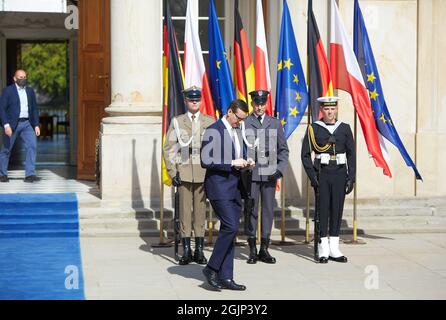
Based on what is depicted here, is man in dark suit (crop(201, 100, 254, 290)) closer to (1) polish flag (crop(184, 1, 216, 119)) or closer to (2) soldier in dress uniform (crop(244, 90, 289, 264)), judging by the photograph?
(2) soldier in dress uniform (crop(244, 90, 289, 264))

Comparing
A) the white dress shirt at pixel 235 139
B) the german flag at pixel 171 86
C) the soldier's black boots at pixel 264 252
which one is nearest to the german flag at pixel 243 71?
the german flag at pixel 171 86

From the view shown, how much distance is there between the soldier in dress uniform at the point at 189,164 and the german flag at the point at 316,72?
1.53 meters

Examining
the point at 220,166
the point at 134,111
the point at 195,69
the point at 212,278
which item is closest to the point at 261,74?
the point at 195,69

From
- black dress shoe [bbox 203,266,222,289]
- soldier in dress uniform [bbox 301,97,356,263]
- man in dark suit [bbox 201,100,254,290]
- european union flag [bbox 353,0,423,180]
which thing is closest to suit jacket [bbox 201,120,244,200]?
man in dark suit [bbox 201,100,254,290]

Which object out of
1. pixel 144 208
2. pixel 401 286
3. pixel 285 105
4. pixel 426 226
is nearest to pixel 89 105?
pixel 144 208

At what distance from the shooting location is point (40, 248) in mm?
12719

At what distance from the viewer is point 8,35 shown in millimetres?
20953

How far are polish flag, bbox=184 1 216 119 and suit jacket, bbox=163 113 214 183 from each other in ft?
2.90

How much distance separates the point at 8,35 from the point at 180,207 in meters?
9.95

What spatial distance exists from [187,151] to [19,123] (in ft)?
16.5

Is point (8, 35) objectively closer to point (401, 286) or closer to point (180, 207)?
point (180, 207)

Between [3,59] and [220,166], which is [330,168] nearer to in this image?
[220,166]

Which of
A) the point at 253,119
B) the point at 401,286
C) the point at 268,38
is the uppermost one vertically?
the point at 268,38

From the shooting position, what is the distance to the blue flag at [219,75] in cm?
1295
